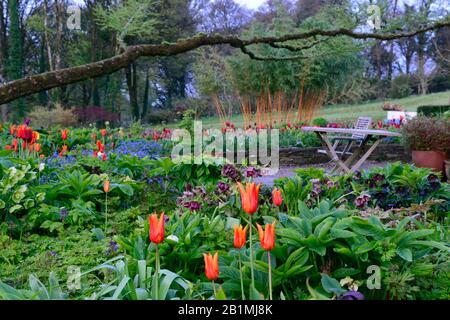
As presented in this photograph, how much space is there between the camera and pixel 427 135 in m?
6.24

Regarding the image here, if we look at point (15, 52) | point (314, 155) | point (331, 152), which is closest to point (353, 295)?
point (331, 152)

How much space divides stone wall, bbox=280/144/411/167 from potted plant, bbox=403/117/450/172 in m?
2.00

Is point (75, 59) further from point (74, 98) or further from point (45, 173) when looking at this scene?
point (45, 173)

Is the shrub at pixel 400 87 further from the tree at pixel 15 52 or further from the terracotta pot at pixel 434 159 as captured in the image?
the terracotta pot at pixel 434 159

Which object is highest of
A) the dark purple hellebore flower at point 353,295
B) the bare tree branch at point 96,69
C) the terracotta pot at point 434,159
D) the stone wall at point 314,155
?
the bare tree branch at point 96,69

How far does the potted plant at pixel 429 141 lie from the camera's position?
6.20 m

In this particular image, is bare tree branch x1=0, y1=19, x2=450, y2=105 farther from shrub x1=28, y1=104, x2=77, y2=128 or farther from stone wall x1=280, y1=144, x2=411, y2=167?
shrub x1=28, y1=104, x2=77, y2=128

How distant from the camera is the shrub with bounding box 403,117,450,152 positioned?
620cm

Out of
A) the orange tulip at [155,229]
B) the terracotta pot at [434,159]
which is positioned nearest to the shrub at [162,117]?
the terracotta pot at [434,159]

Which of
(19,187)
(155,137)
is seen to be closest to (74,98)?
(155,137)

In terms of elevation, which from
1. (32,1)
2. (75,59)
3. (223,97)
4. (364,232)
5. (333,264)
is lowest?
(333,264)

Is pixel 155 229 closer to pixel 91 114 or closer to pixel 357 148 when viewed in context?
pixel 357 148
